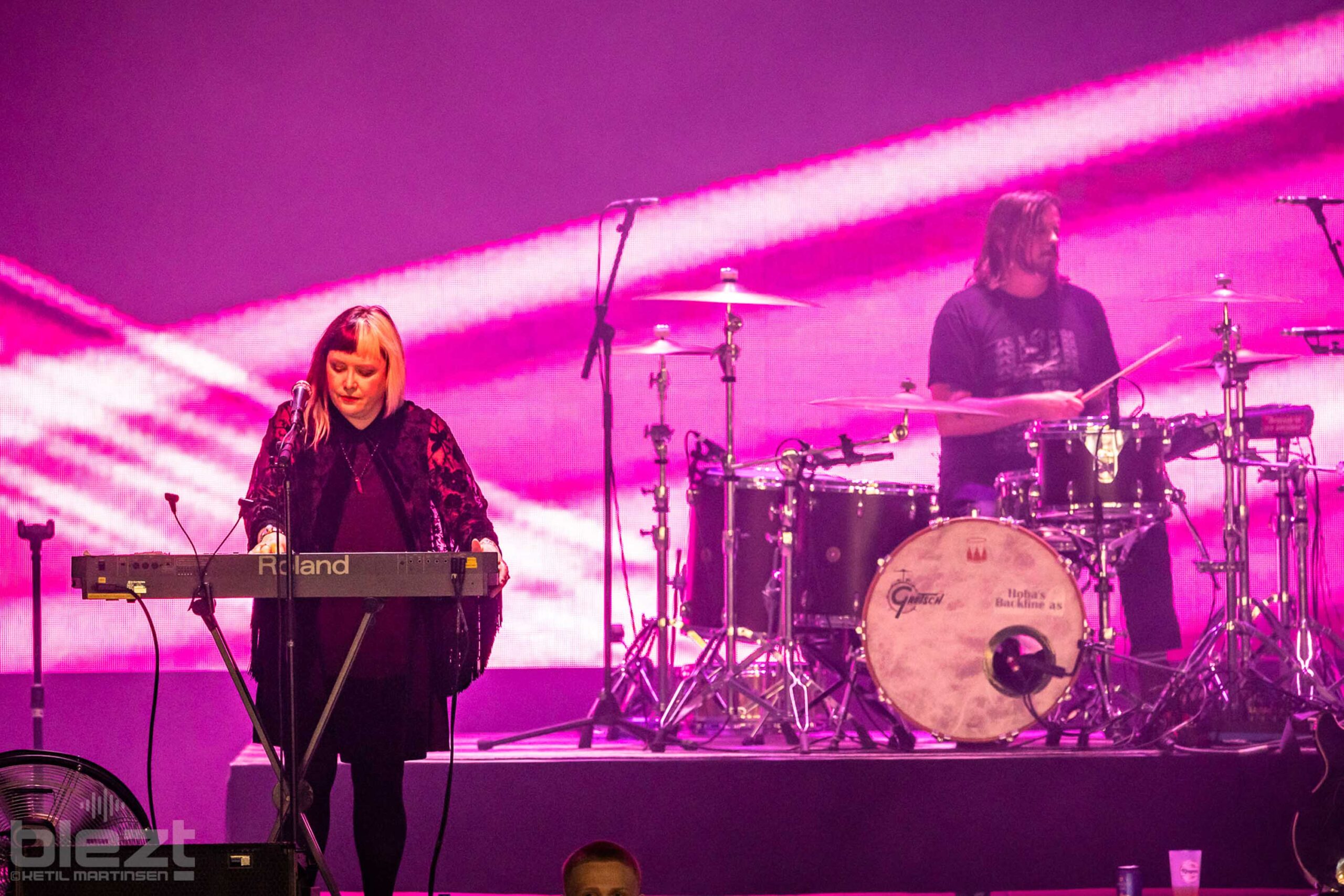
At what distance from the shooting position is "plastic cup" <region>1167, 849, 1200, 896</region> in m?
4.21

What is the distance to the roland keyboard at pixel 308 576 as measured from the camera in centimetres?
299

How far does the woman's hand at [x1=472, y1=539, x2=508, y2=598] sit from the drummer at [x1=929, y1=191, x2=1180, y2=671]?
7.66 feet

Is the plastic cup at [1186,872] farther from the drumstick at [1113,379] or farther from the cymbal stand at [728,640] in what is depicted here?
the drumstick at [1113,379]

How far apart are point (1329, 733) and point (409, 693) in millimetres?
2698

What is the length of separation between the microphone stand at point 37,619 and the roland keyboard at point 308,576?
81.6 inches

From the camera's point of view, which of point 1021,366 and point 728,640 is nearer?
point 728,640

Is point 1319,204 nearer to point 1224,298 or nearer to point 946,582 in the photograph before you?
point 1224,298

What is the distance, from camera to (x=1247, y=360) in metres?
5.05

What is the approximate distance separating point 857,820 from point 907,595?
0.74 metres

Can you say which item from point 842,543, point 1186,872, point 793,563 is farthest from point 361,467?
point 1186,872

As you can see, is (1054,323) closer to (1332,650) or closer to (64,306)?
(1332,650)

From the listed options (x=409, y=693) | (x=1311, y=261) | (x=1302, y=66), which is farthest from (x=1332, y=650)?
(x=409, y=693)

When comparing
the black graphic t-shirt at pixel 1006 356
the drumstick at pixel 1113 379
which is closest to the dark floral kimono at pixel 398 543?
the black graphic t-shirt at pixel 1006 356

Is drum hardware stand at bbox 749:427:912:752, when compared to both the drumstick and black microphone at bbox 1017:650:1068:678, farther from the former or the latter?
the drumstick
